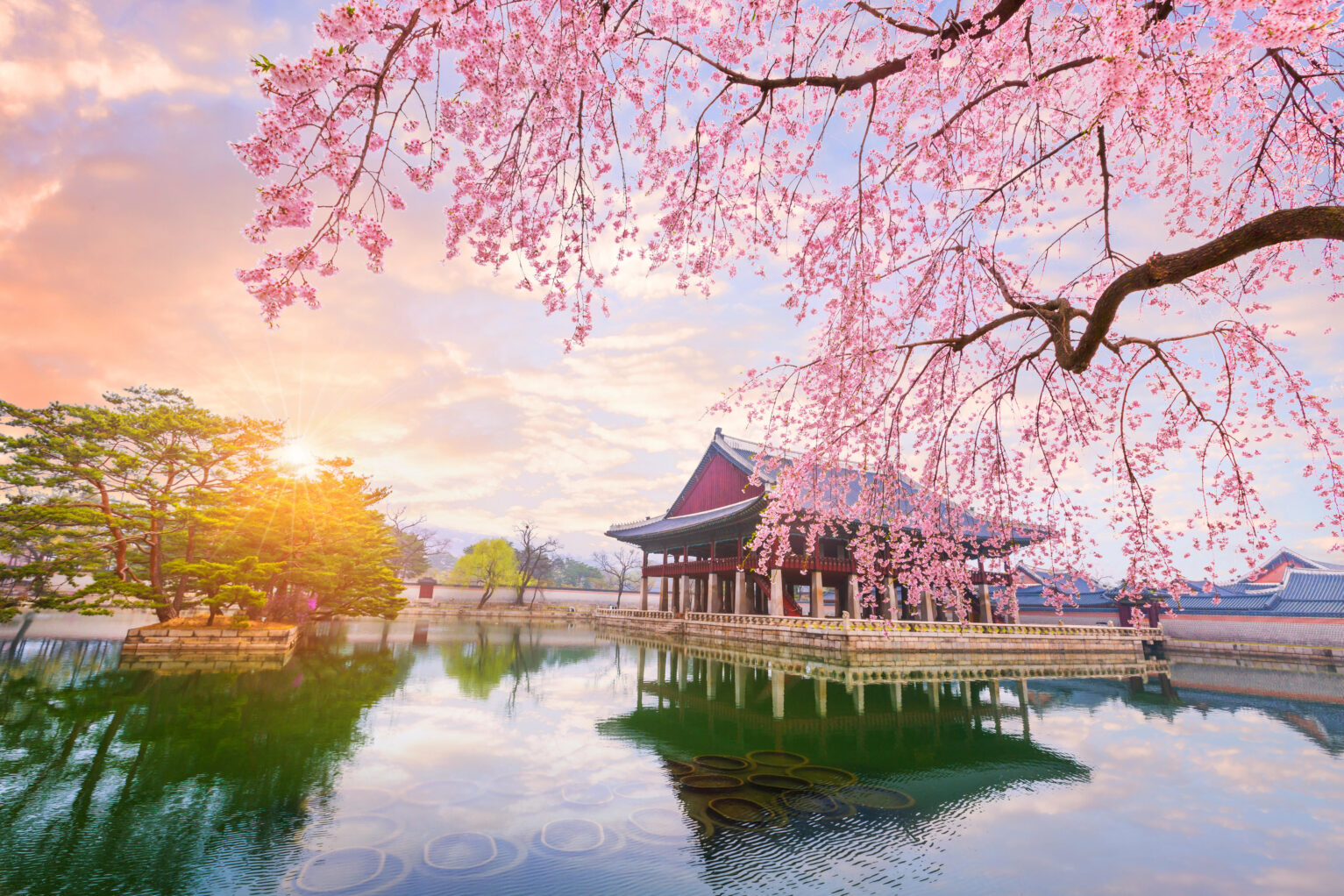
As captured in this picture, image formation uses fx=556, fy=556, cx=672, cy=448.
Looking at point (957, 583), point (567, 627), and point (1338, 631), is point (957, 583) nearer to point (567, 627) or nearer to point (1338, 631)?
point (1338, 631)

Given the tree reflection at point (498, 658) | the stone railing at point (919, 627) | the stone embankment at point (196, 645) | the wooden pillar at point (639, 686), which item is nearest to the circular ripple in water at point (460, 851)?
the wooden pillar at point (639, 686)

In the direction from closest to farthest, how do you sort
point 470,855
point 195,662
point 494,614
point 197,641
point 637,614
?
point 470,855
point 195,662
point 197,641
point 637,614
point 494,614

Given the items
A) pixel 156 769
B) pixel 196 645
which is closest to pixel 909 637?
pixel 156 769

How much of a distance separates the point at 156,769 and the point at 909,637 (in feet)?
70.0

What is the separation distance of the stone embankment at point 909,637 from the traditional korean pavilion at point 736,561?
117 centimetres

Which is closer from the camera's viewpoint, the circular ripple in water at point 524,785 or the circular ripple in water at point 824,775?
the circular ripple in water at point 524,785

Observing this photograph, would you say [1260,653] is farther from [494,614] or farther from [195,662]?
[494,614]

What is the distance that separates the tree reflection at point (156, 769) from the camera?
4449mm

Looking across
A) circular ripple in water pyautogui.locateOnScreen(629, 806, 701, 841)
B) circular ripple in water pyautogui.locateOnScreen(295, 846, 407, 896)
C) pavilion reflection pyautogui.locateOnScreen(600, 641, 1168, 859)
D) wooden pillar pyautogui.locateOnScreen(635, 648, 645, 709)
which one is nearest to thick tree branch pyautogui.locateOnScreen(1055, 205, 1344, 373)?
pavilion reflection pyautogui.locateOnScreen(600, 641, 1168, 859)

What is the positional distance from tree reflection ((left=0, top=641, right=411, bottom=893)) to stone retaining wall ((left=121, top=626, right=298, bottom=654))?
2.70 m

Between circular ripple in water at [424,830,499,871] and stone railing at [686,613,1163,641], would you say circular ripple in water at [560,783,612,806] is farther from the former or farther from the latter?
stone railing at [686,613,1163,641]

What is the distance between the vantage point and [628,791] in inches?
262

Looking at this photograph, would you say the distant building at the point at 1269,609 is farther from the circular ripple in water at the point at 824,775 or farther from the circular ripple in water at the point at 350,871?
the circular ripple in water at the point at 350,871

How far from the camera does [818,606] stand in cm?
2386
